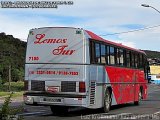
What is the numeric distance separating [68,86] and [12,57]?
79020 mm

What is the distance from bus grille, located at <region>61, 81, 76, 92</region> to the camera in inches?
677

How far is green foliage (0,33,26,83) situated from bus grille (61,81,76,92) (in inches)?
2413

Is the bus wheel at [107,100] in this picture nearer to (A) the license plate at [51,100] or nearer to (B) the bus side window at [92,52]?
(B) the bus side window at [92,52]

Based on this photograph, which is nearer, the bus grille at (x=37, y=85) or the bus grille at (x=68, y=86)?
the bus grille at (x=68, y=86)

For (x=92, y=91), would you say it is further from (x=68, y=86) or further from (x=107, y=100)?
(x=107, y=100)

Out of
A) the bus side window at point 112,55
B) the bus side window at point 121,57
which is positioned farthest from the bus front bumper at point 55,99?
the bus side window at point 121,57

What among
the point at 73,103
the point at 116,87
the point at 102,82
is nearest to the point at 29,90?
the point at 73,103

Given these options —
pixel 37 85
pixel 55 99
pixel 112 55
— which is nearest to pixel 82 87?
pixel 55 99

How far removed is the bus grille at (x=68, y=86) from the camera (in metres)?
17.2

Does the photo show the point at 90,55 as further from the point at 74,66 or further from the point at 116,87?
the point at 116,87

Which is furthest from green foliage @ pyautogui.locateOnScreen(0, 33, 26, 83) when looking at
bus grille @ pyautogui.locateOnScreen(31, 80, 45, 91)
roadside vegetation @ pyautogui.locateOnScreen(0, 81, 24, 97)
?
bus grille @ pyautogui.locateOnScreen(31, 80, 45, 91)

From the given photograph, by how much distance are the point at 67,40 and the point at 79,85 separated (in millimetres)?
1903

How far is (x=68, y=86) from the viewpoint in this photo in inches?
680

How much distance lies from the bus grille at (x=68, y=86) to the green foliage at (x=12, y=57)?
61.3 m
